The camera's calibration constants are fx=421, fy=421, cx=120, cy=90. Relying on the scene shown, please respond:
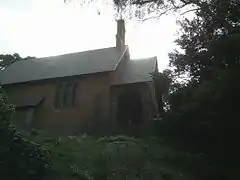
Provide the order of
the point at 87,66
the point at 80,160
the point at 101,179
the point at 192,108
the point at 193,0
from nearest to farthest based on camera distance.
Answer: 1. the point at 101,179
2. the point at 80,160
3. the point at 192,108
4. the point at 193,0
5. the point at 87,66

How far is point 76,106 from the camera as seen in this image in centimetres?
3259

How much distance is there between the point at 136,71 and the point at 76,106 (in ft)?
19.5

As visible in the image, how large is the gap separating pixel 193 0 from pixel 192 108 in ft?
17.8

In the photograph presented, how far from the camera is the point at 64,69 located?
1398 inches

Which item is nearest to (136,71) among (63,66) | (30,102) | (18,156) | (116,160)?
(63,66)

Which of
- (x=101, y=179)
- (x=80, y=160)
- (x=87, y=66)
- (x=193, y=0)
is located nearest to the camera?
(x=101, y=179)

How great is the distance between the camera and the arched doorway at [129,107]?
104ft

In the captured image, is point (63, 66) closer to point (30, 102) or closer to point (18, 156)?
point (30, 102)

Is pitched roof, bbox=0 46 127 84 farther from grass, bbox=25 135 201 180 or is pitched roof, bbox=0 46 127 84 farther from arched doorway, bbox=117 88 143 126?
grass, bbox=25 135 201 180

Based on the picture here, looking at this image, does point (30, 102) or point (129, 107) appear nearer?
point (129, 107)

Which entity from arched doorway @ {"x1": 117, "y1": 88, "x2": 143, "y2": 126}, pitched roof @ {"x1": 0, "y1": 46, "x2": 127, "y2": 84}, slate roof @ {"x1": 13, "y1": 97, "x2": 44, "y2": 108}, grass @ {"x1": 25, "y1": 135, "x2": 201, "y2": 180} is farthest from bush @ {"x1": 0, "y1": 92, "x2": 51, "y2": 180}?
slate roof @ {"x1": 13, "y1": 97, "x2": 44, "y2": 108}

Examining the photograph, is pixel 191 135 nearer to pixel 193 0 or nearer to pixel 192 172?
pixel 192 172

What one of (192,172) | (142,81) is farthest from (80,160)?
(142,81)

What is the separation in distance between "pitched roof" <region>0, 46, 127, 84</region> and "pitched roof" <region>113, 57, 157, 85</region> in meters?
1.37
